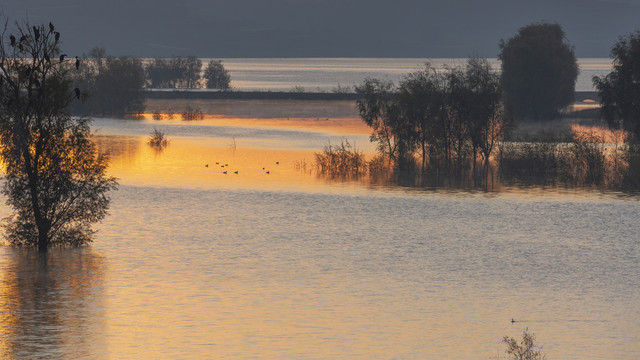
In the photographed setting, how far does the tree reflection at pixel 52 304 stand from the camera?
34388 millimetres

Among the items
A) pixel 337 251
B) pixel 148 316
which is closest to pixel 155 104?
A: pixel 337 251

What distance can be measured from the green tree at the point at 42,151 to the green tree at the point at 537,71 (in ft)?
305

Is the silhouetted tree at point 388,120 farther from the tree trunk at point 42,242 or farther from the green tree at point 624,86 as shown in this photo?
the tree trunk at point 42,242

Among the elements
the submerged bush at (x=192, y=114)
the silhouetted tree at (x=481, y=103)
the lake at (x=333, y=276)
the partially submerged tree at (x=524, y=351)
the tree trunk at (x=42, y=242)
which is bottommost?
the lake at (x=333, y=276)

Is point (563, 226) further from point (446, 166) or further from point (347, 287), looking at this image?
point (446, 166)

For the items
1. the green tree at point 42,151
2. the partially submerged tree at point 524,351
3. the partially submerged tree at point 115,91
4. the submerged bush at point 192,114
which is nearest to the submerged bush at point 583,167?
the green tree at point 42,151

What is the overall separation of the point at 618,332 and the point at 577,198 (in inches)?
1659

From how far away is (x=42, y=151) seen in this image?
49469 millimetres

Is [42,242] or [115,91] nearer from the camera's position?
[42,242]

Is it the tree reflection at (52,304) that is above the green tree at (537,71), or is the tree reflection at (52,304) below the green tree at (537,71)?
below


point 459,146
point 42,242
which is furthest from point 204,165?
point 42,242

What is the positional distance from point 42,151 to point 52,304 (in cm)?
1084

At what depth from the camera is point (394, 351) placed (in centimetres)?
3434

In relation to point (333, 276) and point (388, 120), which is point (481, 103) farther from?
point (333, 276)
